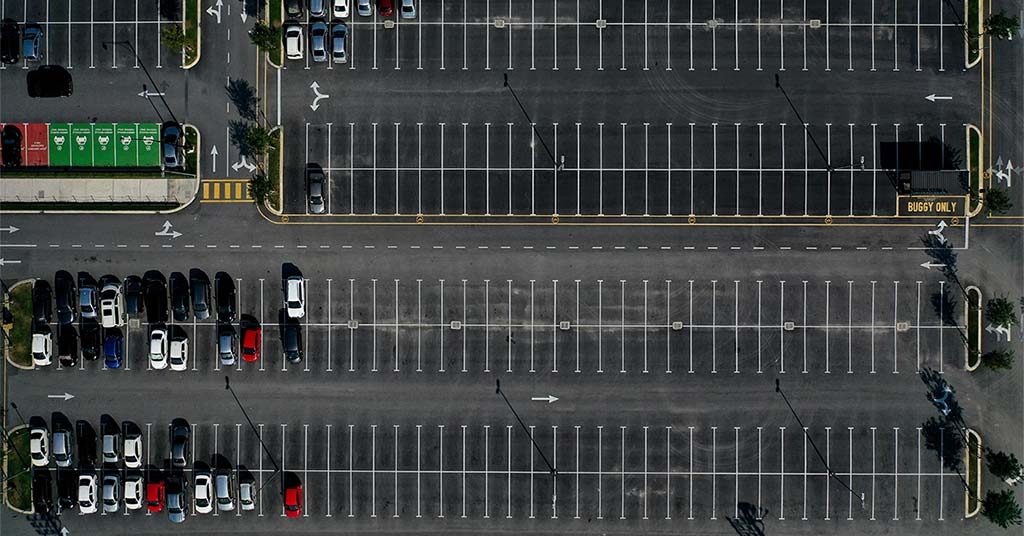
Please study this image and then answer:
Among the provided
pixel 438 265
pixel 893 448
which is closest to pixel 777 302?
pixel 893 448

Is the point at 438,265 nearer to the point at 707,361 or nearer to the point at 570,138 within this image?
the point at 570,138

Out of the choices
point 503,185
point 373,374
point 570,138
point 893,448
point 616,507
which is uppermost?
point 570,138

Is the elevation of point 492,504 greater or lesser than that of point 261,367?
lesser

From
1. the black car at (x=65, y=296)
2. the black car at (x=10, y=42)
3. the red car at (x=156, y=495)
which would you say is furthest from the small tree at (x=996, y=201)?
the black car at (x=10, y=42)
